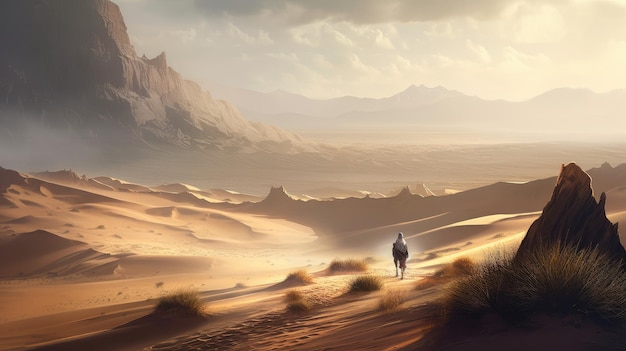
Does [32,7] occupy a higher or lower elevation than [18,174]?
higher

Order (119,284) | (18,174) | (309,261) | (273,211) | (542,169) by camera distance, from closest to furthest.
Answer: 1. (119,284)
2. (309,261)
3. (18,174)
4. (273,211)
5. (542,169)

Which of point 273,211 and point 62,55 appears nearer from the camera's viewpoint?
point 273,211

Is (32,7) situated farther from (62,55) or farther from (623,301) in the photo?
(623,301)

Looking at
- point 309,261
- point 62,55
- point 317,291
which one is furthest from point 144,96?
point 317,291

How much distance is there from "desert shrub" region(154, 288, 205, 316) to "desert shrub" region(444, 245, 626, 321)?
6999 mm

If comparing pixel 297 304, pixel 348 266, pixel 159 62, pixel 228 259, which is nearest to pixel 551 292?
pixel 297 304

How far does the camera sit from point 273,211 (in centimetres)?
5916

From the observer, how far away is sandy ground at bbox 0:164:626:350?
10477 millimetres

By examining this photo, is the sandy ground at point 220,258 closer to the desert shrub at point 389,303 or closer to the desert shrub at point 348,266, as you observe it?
the desert shrub at point 389,303

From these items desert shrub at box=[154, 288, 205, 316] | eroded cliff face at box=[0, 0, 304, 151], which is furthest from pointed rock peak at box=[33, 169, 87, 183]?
eroded cliff face at box=[0, 0, 304, 151]

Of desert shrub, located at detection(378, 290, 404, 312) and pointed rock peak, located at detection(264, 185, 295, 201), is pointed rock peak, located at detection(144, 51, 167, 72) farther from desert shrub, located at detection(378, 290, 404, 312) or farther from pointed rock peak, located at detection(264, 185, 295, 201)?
desert shrub, located at detection(378, 290, 404, 312)

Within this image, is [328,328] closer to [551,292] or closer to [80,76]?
[551,292]

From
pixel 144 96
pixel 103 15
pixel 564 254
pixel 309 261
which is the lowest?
pixel 309 261

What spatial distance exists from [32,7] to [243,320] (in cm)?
16726
